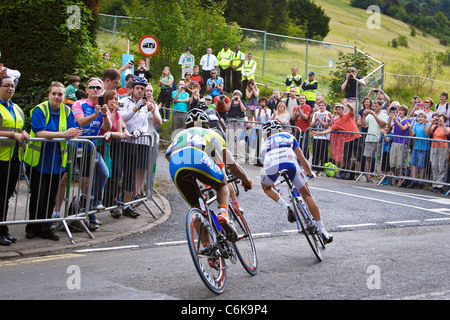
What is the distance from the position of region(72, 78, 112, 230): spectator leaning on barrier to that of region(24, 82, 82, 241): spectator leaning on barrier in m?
0.43

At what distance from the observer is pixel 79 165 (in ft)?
31.5

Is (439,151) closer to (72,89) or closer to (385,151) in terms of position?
(385,151)

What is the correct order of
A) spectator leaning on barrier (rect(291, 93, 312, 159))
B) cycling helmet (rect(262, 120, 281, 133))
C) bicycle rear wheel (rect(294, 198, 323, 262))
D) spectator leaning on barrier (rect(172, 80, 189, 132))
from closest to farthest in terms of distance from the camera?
bicycle rear wheel (rect(294, 198, 323, 262))
cycling helmet (rect(262, 120, 281, 133))
spectator leaning on barrier (rect(291, 93, 312, 159))
spectator leaning on barrier (rect(172, 80, 189, 132))

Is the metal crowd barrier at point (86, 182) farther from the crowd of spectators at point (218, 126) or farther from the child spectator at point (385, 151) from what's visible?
the child spectator at point (385, 151)

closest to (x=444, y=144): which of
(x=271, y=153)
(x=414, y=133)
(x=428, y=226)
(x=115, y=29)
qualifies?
(x=414, y=133)

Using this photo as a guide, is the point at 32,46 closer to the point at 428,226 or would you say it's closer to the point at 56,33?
the point at 56,33

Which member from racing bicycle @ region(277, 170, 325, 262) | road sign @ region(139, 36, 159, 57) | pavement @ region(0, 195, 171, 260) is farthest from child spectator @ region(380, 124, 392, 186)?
racing bicycle @ region(277, 170, 325, 262)

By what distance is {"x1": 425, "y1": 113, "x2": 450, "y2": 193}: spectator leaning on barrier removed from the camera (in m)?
16.5

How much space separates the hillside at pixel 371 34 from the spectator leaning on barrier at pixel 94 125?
138 ft

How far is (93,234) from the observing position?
31.9ft

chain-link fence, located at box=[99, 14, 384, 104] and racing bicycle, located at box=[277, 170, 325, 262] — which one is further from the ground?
chain-link fence, located at box=[99, 14, 384, 104]

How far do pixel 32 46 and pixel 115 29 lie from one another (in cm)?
2000

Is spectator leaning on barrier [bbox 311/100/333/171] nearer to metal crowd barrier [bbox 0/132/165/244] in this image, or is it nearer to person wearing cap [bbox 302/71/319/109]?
person wearing cap [bbox 302/71/319/109]

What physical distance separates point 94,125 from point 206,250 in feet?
13.8
